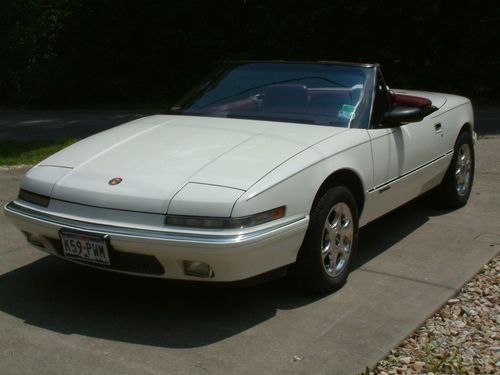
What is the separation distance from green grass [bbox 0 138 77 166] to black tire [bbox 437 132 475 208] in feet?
16.5

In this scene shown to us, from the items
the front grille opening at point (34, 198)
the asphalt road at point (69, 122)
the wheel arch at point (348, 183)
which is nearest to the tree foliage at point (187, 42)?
the asphalt road at point (69, 122)

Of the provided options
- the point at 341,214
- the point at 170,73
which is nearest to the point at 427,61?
the point at 170,73

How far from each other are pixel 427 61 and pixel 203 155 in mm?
15457

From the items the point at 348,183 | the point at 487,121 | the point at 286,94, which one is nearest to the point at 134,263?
the point at 348,183

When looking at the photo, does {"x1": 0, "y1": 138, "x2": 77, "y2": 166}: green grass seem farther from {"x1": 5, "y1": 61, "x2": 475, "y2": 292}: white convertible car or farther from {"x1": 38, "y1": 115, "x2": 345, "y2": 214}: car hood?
{"x1": 38, "y1": 115, "x2": 345, "y2": 214}: car hood

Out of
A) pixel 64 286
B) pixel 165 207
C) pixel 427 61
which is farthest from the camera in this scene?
pixel 427 61

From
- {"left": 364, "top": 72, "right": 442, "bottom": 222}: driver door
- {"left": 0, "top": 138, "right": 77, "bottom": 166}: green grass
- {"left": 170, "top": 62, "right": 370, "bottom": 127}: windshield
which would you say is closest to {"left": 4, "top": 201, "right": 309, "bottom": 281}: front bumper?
{"left": 364, "top": 72, "right": 442, "bottom": 222}: driver door

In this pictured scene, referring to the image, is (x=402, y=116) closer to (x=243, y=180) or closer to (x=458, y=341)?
(x=243, y=180)

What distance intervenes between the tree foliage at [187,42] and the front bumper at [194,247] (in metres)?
15.0

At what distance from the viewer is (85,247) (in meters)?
3.84

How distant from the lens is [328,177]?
4.24m

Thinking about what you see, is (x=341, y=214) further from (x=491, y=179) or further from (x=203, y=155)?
(x=491, y=179)

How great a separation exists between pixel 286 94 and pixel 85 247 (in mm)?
1944

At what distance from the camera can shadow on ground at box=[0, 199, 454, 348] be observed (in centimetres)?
380
